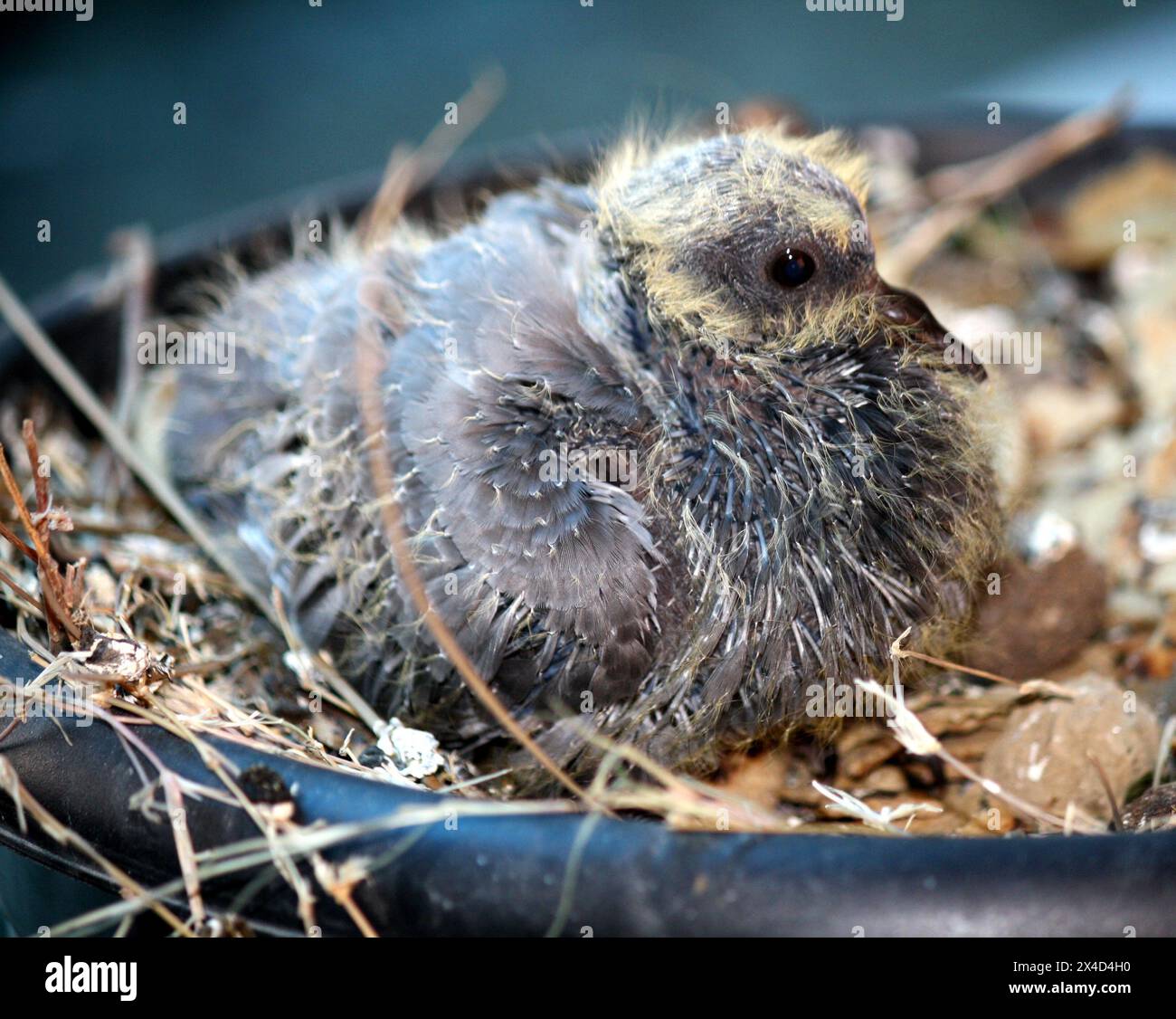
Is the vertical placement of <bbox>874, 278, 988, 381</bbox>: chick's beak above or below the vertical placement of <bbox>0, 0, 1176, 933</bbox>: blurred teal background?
below

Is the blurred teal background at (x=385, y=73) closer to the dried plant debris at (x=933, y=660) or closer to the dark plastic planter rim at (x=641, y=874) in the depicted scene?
the dried plant debris at (x=933, y=660)

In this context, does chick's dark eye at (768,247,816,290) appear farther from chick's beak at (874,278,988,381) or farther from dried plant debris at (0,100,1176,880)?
dried plant debris at (0,100,1176,880)

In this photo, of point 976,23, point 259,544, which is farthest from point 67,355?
point 976,23

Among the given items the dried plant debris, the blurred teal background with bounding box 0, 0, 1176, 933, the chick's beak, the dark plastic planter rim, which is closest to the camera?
the dark plastic planter rim

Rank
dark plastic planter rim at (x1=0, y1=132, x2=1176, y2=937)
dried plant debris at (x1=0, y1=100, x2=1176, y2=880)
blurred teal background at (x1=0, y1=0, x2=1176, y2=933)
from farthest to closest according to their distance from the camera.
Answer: blurred teal background at (x1=0, y1=0, x2=1176, y2=933), dried plant debris at (x1=0, y1=100, x2=1176, y2=880), dark plastic planter rim at (x1=0, y1=132, x2=1176, y2=937)

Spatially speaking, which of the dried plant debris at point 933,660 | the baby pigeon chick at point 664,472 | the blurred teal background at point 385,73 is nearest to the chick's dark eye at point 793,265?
the baby pigeon chick at point 664,472

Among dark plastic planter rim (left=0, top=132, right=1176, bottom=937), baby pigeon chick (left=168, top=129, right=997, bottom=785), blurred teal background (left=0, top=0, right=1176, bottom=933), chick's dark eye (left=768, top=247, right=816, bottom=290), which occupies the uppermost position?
blurred teal background (left=0, top=0, right=1176, bottom=933)

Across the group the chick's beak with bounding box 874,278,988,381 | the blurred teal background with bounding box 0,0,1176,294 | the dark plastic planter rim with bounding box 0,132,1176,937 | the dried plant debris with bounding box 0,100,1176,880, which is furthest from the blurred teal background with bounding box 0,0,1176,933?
the dark plastic planter rim with bounding box 0,132,1176,937
